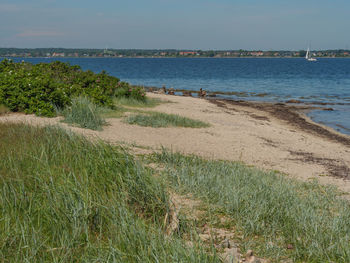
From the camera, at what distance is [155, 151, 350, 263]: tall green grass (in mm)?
4484

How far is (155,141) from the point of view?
11867mm

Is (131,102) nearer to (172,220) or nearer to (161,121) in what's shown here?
(161,121)

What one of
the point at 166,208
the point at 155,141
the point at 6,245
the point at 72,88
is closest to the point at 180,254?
the point at 166,208

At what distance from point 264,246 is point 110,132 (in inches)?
329

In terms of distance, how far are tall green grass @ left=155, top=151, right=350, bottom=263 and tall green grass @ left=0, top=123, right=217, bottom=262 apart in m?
0.76

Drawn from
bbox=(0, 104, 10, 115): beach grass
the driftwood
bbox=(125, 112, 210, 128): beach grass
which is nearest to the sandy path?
bbox=(0, 104, 10, 115): beach grass

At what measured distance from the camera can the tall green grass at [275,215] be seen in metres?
4.48

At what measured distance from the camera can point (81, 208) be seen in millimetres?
4445

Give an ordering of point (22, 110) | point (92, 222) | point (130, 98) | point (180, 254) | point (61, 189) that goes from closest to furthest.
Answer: point (180, 254) → point (92, 222) → point (61, 189) → point (22, 110) → point (130, 98)

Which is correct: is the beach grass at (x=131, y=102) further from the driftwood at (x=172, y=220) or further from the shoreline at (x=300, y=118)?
the driftwood at (x=172, y=220)

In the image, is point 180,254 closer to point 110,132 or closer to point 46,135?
point 46,135

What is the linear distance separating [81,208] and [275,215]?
2618 millimetres

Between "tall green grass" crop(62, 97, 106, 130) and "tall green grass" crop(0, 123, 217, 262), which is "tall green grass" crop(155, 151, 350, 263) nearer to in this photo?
"tall green grass" crop(0, 123, 217, 262)

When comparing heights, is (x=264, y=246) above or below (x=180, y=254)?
below
